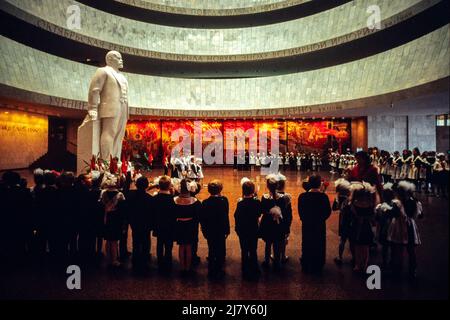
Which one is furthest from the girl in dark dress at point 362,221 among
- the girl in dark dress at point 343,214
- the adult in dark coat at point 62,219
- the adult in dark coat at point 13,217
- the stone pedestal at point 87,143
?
the stone pedestal at point 87,143

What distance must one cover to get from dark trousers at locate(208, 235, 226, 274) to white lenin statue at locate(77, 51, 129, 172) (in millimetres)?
5330

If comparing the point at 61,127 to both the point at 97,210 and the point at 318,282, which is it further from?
the point at 318,282

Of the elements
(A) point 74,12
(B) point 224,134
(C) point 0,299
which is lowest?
(C) point 0,299

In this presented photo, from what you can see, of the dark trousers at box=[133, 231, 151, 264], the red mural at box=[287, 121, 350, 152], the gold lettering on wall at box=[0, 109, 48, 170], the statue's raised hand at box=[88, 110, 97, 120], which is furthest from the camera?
the red mural at box=[287, 121, 350, 152]

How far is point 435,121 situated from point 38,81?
74.6 ft

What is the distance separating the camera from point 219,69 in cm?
2328

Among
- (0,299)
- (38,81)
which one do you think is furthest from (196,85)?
(0,299)

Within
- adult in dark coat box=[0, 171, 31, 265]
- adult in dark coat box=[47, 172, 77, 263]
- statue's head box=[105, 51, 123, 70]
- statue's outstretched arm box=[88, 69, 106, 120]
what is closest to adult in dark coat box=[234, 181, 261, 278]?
adult in dark coat box=[47, 172, 77, 263]

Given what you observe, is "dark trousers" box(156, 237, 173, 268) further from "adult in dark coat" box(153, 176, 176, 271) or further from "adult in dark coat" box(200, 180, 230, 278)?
"adult in dark coat" box(200, 180, 230, 278)

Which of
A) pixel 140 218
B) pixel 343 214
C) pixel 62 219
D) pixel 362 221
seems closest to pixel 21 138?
pixel 62 219

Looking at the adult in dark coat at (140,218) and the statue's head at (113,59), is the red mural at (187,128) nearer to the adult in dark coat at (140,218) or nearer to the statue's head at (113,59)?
the statue's head at (113,59)

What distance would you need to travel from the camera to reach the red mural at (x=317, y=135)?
23.0 meters

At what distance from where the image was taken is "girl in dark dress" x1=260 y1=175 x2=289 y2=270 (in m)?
4.45

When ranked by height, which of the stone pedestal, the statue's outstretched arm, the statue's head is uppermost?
the statue's head
